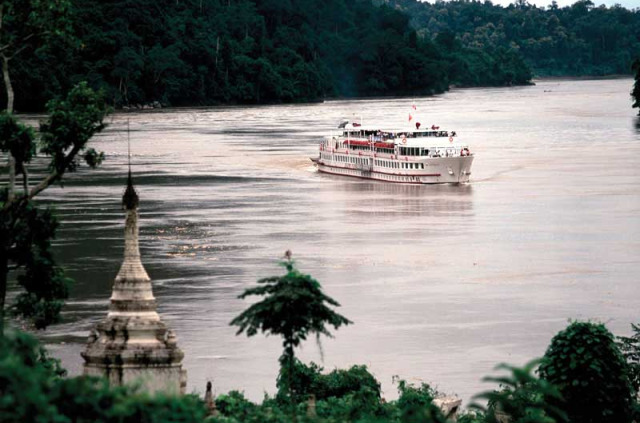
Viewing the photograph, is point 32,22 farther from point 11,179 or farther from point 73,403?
point 73,403

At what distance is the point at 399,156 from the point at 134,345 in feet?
224

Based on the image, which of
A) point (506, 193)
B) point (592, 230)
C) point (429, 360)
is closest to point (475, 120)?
point (506, 193)

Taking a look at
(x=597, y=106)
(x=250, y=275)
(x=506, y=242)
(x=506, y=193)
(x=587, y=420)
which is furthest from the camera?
(x=597, y=106)

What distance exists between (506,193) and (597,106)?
114241mm

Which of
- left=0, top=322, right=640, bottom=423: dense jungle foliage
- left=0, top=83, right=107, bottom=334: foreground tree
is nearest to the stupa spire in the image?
left=0, top=322, right=640, bottom=423: dense jungle foliage

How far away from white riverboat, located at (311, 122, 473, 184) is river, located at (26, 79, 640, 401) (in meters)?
1.53

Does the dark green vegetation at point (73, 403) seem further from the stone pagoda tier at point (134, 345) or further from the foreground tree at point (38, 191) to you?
the foreground tree at point (38, 191)

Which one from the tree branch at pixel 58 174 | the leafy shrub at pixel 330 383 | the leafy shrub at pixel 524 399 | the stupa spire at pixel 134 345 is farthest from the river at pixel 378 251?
the stupa spire at pixel 134 345

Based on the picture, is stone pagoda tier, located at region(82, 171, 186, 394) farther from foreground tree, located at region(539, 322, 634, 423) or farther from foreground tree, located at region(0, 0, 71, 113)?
foreground tree, located at region(539, 322, 634, 423)

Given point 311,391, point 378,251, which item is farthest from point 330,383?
point 378,251

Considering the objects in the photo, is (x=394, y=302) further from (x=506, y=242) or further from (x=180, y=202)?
(x=180, y=202)

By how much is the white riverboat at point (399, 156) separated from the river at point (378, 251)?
1528 millimetres

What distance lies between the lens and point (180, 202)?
75938 mm

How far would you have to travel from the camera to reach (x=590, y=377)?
1014 inches
